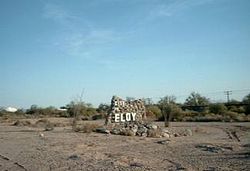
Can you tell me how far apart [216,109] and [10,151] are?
54.0 m

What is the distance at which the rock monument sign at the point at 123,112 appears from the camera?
39562 mm

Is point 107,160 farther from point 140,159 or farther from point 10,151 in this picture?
point 10,151

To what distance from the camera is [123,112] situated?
40188 mm

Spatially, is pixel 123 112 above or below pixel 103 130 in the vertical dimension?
above

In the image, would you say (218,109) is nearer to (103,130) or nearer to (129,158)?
(103,130)

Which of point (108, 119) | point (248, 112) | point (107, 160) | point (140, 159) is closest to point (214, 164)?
point (140, 159)

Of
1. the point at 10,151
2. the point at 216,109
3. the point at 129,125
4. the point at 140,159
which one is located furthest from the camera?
the point at 216,109

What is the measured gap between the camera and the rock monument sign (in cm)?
3956

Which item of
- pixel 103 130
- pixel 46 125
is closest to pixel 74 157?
pixel 103 130

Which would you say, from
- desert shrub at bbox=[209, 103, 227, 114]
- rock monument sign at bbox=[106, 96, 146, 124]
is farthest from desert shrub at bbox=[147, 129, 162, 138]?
desert shrub at bbox=[209, 103, 227, 114]

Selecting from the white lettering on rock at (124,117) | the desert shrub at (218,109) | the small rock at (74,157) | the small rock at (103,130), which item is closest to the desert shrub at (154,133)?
the small rock at (103,130)

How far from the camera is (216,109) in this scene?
71.8 meters

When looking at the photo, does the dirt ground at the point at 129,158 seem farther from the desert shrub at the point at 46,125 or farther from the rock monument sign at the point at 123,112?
the desert shrub at the point at 46,125

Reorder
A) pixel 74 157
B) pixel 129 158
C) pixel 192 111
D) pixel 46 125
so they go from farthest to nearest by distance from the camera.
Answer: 1. pixel 192 111
2. pixel 46 125
3. pixel 74 157
4. pixel 129 158
